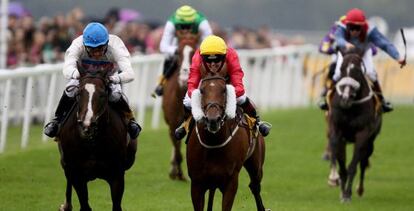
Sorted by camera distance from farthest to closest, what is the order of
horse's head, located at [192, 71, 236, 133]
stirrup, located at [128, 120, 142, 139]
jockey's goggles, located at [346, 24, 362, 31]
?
jockey's goggles, located at [346, 24, 362, 31], stirrup, located at [128, 120, 142, 139], horse's head, located at [192, 71, 236, 133]

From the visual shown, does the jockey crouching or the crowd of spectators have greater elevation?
the jockey crouching

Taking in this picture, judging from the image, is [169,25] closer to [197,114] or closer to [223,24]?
[197,114]

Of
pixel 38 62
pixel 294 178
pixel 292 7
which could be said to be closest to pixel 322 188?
pixel 294 178

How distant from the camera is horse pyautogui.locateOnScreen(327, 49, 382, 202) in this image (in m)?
14.9

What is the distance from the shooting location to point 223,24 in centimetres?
4506

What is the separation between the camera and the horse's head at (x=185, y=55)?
15.5 meters

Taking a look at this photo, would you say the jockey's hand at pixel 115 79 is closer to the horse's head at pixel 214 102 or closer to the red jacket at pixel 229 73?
the red jacket at pixel 229 73

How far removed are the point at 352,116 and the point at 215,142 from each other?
15.2 ft

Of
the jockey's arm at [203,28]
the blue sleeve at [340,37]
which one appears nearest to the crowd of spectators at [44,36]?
the jockey's arm at [203,28]

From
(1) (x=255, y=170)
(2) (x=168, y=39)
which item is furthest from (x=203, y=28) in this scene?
(1) (x=255, y=170)

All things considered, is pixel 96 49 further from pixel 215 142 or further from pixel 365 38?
pixel 365 38

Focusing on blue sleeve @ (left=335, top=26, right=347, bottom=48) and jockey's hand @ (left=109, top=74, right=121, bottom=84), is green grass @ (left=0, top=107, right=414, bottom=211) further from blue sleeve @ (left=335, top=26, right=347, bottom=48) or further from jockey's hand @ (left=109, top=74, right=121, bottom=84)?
jockey's hand @ (left=109, top=74, right=121, bottom=84)

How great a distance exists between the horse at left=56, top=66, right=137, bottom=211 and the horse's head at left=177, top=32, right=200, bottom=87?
3.78m

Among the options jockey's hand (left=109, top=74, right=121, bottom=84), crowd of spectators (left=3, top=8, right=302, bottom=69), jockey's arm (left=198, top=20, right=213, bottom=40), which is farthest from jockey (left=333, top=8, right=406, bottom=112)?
crowd of spectators (left=3, top=8, right=302, bottom=69)
